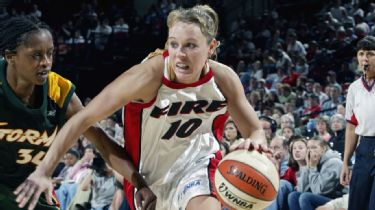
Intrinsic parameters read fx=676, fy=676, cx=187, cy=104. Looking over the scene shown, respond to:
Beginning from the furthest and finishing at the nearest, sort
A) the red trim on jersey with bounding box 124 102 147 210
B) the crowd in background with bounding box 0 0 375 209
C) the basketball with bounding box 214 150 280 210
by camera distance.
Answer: the crowd in background with bounding box 0 0 375 209 → the red trim on jersey with bounding box 124 102 147 210 → the basketball with bounding box 214 150 280 210

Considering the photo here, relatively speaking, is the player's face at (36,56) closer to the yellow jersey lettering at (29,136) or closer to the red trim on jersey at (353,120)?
the yellow jersey lettering at (29,136)

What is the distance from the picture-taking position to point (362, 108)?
5832mm

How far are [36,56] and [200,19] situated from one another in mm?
885

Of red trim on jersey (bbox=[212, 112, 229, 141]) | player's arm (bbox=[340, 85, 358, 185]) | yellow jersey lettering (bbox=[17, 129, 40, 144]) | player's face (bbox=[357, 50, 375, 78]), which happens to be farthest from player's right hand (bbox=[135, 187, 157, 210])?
player's arm (bbox=[340, 85, 358, 185])

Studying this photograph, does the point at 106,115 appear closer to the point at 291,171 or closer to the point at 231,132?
the point at 291,171

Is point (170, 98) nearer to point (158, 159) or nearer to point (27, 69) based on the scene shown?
point (158, 159)

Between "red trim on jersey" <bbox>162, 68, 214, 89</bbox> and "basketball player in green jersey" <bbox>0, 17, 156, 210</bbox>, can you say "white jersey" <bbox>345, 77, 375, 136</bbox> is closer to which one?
"red trim on jersey" <bbox>162, 68, 214, 89</bbox>

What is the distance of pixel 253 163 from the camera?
340 centimetres

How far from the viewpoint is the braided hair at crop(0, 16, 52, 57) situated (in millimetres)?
3443

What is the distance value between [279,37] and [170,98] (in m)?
12.3

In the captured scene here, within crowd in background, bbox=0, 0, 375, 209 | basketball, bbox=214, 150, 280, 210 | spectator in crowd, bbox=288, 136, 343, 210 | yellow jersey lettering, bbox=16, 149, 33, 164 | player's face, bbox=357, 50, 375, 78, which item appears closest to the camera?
basketball, bbox=214, 150, 280, 210

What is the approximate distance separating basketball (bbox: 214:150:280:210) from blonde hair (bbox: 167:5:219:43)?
2.27 ft

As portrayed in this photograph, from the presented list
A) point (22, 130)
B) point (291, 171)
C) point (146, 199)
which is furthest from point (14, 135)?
point (291, 171)

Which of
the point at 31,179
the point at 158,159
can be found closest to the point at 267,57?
the point at 158,159
